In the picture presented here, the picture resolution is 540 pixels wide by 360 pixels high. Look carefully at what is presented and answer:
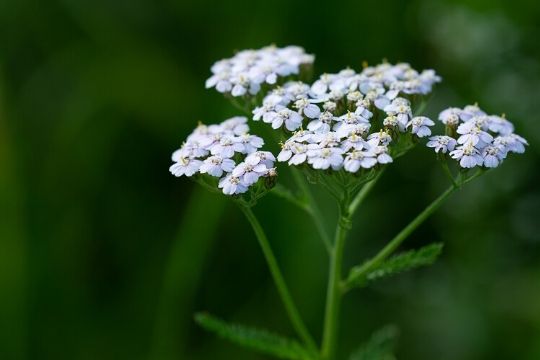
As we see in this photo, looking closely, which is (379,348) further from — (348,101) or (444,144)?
(348,101)

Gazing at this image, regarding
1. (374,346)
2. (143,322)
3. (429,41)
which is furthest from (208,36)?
(374,346)

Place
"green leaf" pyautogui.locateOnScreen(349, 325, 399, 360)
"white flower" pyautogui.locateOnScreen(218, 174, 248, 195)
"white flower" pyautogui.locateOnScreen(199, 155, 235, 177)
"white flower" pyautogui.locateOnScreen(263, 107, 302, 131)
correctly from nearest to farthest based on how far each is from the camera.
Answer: "white flower" pyautogui.locateOnScreen(218, 174, 248, 195), "white flower" pyautogui.locateOnScreen(199, 155, 235, 177), "white flower" pyautogui.locateOnScreen(263, 107, 302, 131), "green leaf" pyautogui.locateOnScreen(349, 325, 399, 360)

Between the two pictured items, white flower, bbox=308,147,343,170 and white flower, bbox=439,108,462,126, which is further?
white flower, bbox=439,108,462,126

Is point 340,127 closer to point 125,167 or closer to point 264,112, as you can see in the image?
point 264,112

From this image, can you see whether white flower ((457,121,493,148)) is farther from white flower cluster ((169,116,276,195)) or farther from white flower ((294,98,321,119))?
white flower cluster ((169,116,276,195))

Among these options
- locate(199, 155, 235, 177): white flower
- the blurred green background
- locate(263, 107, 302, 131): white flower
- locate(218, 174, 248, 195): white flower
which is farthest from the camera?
the blurred green background

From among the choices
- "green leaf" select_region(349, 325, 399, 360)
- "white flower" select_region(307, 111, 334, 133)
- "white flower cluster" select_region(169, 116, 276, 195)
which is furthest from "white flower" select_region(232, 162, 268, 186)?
"green leaf" select_region(349, 325, 399, 360)

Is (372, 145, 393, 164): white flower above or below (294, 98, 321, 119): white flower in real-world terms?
below

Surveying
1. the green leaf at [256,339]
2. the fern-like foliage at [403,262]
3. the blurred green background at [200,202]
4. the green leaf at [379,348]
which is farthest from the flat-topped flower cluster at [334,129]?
the blurred green background at [200,202]
